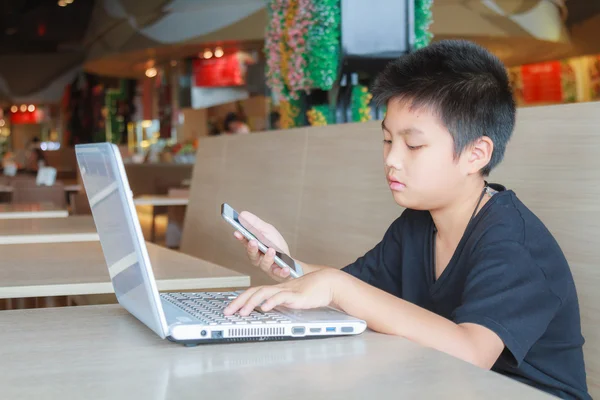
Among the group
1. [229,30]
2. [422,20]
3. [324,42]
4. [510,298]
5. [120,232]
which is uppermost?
[229,30]

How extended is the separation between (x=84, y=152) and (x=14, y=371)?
389 mm

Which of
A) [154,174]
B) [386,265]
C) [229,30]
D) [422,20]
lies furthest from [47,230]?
[229,30]

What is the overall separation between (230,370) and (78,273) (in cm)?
101

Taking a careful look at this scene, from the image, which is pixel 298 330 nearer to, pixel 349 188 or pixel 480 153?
pixel 480 153

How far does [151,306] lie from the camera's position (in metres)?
1.07

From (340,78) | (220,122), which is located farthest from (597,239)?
(220,122)

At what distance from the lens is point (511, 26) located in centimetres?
1052

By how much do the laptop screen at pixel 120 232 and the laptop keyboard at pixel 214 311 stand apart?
7cm

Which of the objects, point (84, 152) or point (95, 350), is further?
point (84, 152)

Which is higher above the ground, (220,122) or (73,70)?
(73,70)

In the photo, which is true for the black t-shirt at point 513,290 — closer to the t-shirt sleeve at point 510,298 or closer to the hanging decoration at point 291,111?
the t-shirt sleeve at point 510,298

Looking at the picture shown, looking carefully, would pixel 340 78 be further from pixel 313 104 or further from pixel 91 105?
pixel 91 105

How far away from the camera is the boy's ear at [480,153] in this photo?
4.63 feet

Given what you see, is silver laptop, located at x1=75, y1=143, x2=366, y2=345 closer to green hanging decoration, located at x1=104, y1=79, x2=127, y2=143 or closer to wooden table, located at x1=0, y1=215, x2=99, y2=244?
wooden table, located at x1=0, y1=215, x2=99, y2=244
